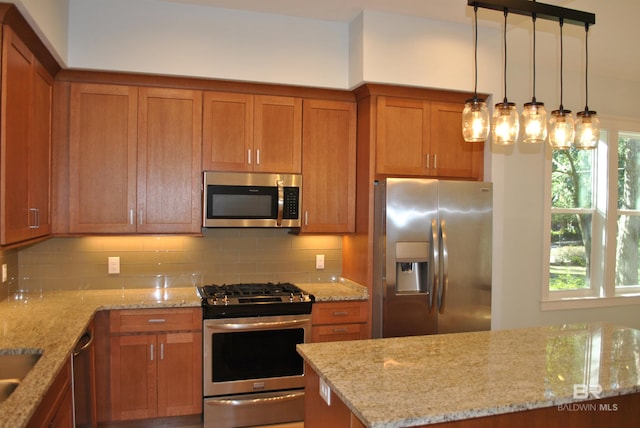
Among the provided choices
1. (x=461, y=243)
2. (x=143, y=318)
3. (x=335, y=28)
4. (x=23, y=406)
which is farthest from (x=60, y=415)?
(x=335, y=28)

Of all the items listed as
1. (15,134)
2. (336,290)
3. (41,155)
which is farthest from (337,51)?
(15,134)

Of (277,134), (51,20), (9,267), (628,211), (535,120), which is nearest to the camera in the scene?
(535,120)

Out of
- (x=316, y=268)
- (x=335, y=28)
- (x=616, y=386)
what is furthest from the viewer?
(x=316, y=268)

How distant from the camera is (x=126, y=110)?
342 cm

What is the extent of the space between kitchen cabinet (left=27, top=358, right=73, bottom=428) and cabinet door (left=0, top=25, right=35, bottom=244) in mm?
693

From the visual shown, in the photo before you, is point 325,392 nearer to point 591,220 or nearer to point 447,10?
point 447,10

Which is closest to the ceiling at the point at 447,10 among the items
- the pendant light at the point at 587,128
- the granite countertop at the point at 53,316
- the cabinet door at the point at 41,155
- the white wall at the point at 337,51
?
the white wall at the point at 337,51

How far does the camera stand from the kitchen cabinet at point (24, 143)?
232 centimetres

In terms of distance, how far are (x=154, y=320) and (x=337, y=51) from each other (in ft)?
7.35

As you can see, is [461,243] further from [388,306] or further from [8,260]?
[8,260]

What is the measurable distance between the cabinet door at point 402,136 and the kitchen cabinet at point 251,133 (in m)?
0.59

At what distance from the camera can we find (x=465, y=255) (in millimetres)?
3596

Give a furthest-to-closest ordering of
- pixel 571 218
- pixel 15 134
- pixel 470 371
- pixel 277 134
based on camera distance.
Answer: pixel 571 218 < pixel 277 134 < pixel 15 134 < pixel 470 371

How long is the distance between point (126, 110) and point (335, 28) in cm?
158
